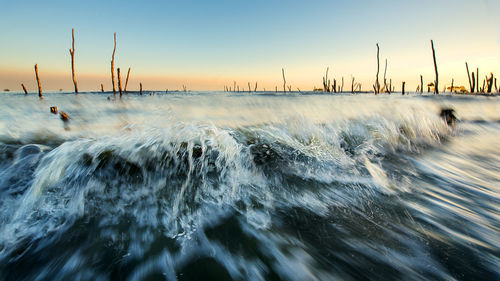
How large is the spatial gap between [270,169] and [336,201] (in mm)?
995

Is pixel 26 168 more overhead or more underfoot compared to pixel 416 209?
more overhead

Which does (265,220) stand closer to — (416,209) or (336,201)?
(336,201)

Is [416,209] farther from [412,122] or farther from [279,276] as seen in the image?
[412,122]

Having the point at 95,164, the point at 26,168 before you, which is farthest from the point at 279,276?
the point at 26,168

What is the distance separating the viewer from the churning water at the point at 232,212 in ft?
4.95

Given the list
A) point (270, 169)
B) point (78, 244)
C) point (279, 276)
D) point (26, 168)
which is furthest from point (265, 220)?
point (26, 168)

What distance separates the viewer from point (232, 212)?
→ 2154 millimetres

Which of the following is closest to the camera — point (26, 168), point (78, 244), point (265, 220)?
point (78, 244)

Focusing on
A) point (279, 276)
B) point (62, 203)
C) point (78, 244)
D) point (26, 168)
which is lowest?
point (279, 276)

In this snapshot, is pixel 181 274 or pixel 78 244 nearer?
pixel 181 274

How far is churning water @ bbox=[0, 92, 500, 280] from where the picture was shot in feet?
4.95

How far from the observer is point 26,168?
255 cm

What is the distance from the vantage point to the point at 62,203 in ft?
6.96

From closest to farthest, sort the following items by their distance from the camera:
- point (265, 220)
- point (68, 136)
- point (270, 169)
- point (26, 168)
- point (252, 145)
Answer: point (265, 220) < point (26, 168) < point (270, 169) < point (252, 145) < point (68, 136)
